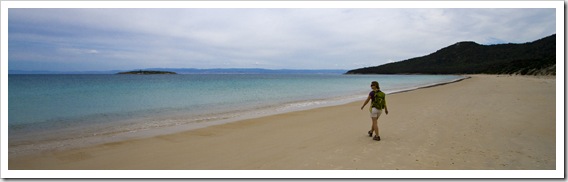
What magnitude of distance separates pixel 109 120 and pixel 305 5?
8172 mm

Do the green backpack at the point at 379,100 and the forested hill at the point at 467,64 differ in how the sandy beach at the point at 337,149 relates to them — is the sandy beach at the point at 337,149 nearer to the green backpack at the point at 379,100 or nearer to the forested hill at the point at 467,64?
the green backpack at the point at 379,100

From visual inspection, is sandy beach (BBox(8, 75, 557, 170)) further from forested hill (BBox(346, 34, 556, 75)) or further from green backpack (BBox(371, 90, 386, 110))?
forested hill (BBox(346, 34, 556, 75))

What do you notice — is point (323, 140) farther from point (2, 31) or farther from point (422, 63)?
point (422, 63)

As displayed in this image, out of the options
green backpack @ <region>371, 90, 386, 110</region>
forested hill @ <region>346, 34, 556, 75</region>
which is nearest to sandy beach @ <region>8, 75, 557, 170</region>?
green backpack @ <region>371, 90, 386, 110</region>

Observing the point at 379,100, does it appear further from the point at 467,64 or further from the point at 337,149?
the point at 467,64

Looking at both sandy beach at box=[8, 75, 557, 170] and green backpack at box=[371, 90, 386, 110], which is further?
green backpack at box=[371, 90, 386, 110]

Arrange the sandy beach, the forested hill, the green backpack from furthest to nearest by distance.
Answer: the forested hill → the green backpack → the sandy beach

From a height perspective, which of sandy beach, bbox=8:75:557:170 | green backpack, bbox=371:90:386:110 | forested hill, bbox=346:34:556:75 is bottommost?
sandy beach, bbox=8:75:557:170

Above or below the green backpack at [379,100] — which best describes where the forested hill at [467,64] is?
above

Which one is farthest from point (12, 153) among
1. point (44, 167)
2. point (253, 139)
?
point (253, 139)

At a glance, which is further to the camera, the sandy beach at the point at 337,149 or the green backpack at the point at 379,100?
the green backpack at the point at 379,100

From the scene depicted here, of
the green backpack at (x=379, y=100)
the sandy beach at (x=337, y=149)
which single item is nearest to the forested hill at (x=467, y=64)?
the sandy beach at (x=337, y=149)

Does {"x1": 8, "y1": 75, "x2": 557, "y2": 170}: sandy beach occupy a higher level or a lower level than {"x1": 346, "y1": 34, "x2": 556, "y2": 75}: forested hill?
lower

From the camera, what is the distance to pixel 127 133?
757 cm
